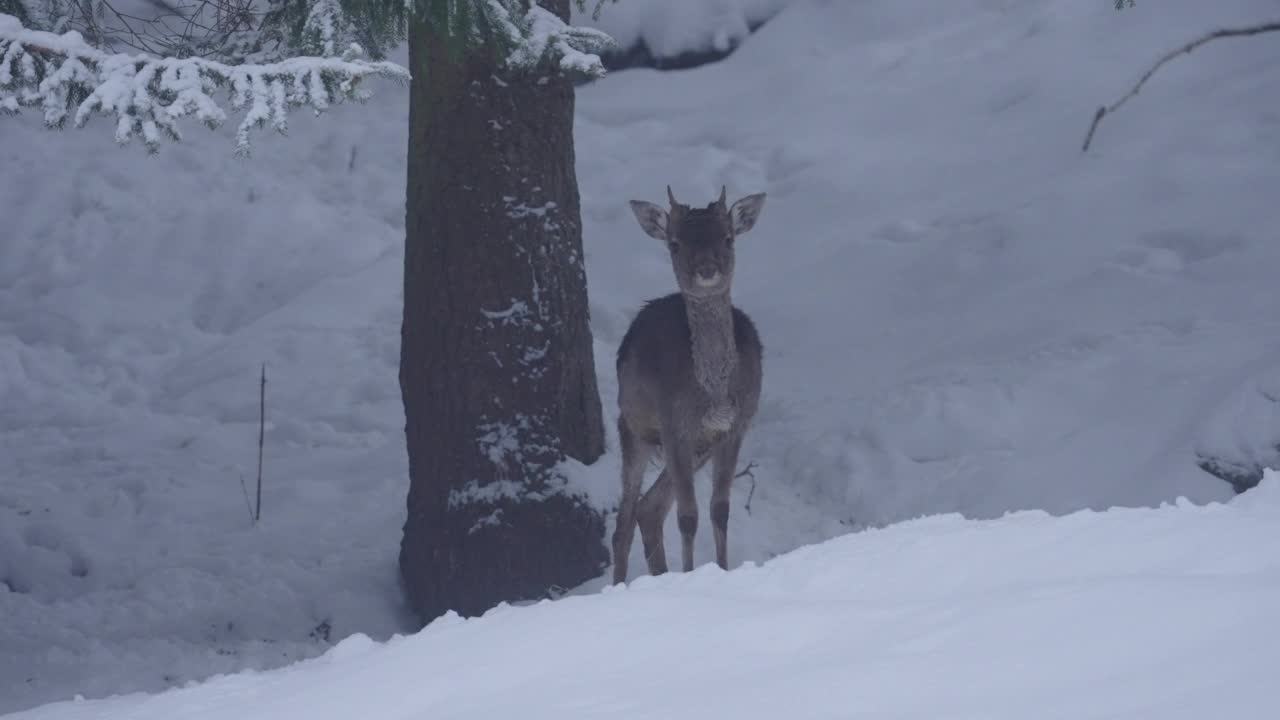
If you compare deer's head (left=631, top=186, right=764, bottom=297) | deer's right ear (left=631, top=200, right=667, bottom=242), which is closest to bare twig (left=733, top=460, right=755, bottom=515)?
deer's head (left=631, top=186, right=764, bottom=297)

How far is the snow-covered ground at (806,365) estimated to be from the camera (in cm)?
343

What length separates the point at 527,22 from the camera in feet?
22.8

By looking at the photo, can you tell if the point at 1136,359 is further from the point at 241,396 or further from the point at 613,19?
the point at 613,19

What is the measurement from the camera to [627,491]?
25.6ft

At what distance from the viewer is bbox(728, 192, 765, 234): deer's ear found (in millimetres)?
7730

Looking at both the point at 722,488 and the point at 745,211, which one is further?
the point at 745,211

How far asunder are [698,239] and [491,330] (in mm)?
1279

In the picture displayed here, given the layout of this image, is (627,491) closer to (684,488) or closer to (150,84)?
(684,488)

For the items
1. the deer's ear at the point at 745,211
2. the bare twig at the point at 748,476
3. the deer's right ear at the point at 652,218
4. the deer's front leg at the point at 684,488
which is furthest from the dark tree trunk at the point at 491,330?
the bare twig at the point at 748,476

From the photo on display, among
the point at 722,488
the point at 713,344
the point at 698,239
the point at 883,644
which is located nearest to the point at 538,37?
the point at 698,239

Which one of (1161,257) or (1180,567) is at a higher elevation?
(1180,567)

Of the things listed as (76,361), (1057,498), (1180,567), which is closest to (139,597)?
(76,361)

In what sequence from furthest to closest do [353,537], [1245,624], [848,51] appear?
[848,51] → [353,537] → [1245,624]

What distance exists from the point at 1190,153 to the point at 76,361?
9.86m
